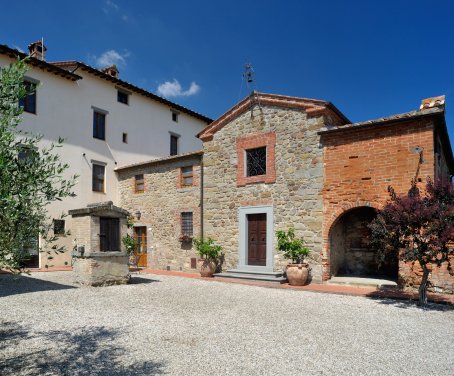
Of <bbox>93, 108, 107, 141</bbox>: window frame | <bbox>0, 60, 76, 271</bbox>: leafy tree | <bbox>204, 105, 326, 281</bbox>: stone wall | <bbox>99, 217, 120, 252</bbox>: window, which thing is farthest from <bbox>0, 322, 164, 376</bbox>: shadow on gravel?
<bbox>93, 108, 107, 141</bbox>: window frame

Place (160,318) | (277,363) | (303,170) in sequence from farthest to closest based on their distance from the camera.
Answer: (303,170) → (160,318) → (277,363)

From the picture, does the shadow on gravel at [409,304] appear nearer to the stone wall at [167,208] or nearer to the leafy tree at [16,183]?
the leafy tree at [16,183]

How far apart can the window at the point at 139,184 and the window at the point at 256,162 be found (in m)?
6.28

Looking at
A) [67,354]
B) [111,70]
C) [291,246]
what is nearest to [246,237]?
[291,246]

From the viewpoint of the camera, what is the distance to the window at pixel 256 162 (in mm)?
12789

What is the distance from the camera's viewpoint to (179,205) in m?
15.2

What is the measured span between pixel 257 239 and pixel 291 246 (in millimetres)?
1873

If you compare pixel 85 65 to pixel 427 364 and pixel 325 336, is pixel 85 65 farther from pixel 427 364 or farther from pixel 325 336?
pixel 427 364

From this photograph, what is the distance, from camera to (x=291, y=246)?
11148 millimetres

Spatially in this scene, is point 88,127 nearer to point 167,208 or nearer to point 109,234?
point 167,208

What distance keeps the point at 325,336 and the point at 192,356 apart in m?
2.35

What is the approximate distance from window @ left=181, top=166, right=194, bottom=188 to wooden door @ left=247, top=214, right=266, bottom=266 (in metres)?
3.49

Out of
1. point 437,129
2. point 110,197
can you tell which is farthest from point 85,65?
point 437,129

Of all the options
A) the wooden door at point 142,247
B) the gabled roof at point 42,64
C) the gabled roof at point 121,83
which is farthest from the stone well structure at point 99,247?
the gabled roof at point 121,83
